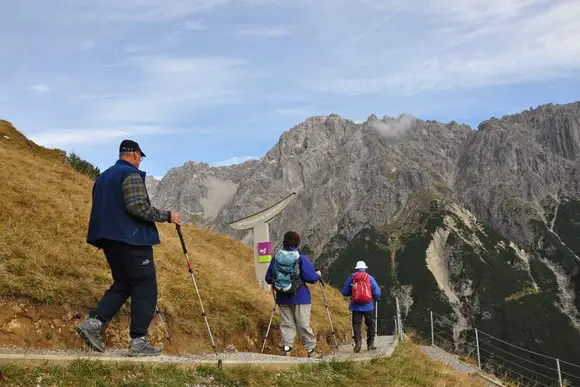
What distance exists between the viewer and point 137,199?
6.98 meters

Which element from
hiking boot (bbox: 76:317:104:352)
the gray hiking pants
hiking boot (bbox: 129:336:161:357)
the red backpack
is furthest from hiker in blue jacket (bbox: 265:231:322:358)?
hiking boot (bbox: 76:317:104:352)

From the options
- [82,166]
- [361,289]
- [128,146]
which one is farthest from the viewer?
[82,166]

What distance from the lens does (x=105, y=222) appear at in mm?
6902

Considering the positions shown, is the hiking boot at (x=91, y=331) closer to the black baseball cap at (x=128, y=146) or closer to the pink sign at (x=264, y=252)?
the black baseball cap at (x=128, y=146)

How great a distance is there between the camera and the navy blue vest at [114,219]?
6867 millimetres

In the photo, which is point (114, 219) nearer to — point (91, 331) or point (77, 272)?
point (91, 331)

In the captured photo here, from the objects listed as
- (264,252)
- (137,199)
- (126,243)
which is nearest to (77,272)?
(126,243)

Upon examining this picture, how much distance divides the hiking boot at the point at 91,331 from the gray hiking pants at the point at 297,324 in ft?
16.3

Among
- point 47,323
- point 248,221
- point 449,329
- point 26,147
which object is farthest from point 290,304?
point 449,329

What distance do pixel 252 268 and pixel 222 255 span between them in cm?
160

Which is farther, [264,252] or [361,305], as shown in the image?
[264,252]

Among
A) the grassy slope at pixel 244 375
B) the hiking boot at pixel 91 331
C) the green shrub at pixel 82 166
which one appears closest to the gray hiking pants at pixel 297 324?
the grassy slope at pixel 244 375

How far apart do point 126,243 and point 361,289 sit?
26.5 ft

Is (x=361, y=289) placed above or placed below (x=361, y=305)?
above
